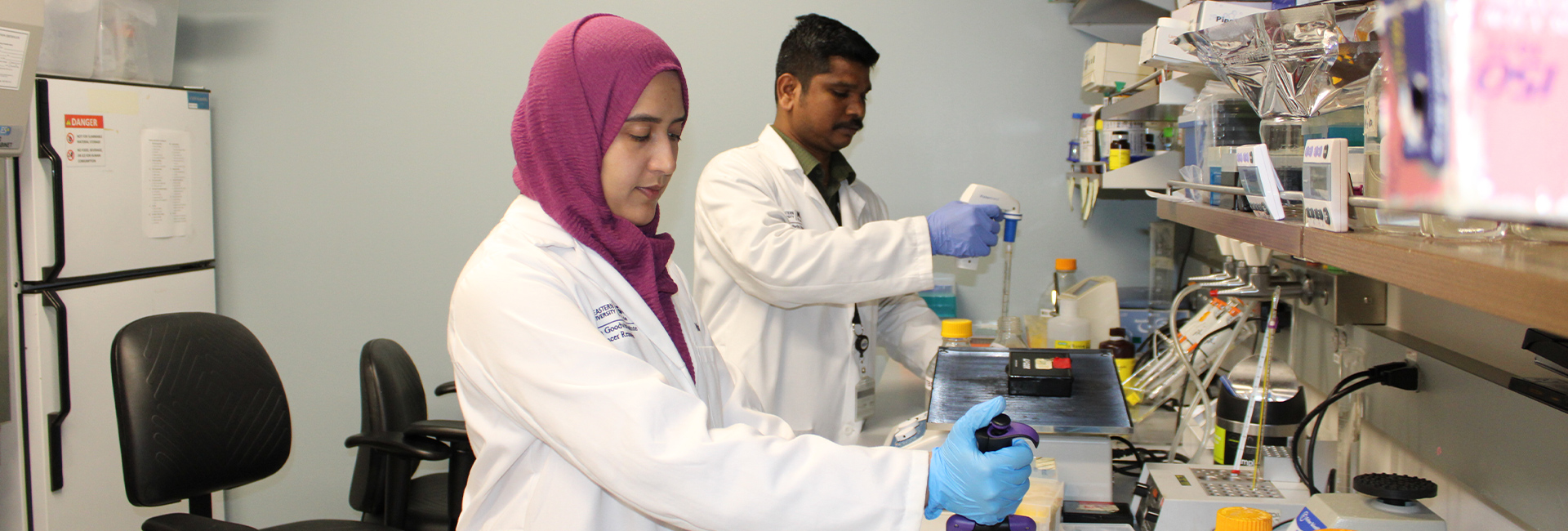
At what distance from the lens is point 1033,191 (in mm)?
2842

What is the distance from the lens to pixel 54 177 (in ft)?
8.16

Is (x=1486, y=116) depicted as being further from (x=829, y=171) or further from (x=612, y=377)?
(x=829, y=171)

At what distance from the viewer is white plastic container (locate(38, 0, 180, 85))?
2.55 m

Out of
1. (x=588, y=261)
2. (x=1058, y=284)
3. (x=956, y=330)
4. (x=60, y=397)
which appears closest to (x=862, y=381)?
(x=956, y=330)

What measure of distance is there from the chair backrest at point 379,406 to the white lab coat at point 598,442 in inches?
51.1

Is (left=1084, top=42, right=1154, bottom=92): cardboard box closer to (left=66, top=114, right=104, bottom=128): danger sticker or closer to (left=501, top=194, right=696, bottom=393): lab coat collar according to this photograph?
(left=501, top=194, right=696, bottom=393): lab coat collar

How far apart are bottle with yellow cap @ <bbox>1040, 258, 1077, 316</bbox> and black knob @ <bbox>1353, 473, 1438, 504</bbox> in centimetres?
121

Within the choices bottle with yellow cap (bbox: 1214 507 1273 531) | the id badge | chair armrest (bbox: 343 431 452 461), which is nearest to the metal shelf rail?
bottle with yellow cap (bbox: 1214 507 1273 531)

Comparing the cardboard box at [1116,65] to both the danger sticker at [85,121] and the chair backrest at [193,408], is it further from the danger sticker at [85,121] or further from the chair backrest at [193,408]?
the danger sticker at [85,121]

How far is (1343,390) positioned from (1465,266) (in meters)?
0.85

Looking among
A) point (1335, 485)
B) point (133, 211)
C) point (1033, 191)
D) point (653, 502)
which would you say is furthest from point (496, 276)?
point (133, 211)

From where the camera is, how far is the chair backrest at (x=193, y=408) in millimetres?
1676

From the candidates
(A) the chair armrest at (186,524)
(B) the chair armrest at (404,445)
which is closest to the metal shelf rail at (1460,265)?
(A) the chair armrest at (186,524)

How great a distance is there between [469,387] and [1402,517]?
3.35 ft
